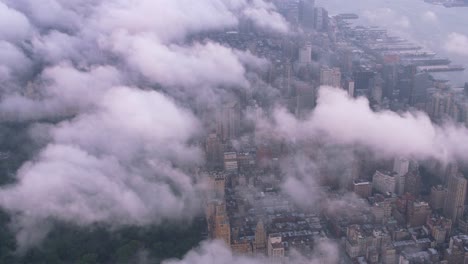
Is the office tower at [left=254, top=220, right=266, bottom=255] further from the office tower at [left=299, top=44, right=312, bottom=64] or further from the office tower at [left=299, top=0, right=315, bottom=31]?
the office tower at [left=299, top=0, right=315, bottom=31]

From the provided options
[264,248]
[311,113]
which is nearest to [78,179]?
[264,248]

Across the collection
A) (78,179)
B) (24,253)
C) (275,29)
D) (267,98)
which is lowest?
(24,253)

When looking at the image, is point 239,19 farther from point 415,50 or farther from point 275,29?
point 415,50

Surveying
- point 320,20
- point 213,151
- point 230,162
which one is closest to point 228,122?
point 213,151

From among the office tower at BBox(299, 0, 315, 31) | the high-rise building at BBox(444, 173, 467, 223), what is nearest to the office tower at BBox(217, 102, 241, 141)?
the high-rise building at BBox(444, 173, 467, 223)

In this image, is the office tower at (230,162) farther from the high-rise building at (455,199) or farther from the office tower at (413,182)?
the high-rise building at (455,199)

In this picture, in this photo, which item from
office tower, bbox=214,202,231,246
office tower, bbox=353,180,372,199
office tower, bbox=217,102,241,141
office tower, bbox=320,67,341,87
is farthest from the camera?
office tower, bbox=320,67,341,87

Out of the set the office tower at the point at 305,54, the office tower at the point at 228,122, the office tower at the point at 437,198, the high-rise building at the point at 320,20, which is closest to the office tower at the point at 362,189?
the office tower at the point at 437,198
